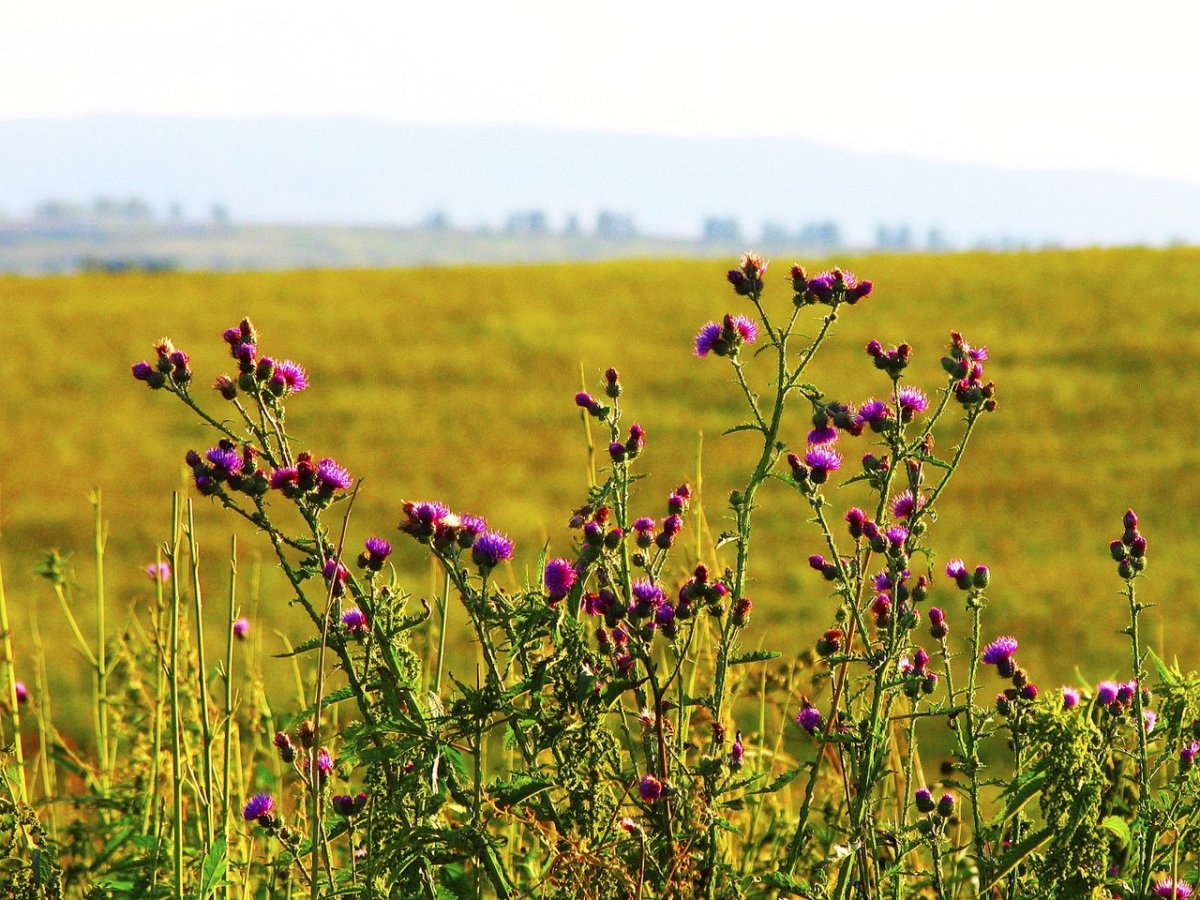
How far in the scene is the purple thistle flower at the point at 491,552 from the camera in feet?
5.43

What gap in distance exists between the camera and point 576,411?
50.9 ft

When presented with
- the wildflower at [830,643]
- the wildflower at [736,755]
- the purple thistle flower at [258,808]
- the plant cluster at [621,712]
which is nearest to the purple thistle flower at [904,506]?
the plant cluster at [621,712]

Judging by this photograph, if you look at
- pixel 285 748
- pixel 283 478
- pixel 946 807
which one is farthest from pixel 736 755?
pixel 283 478

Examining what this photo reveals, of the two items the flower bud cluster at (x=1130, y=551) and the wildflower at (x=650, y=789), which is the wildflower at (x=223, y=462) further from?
the flower bud cluster at (x=1130, y=551)

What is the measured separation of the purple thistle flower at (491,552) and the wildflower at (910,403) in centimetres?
67

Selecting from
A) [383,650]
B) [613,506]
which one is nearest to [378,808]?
[383,650]

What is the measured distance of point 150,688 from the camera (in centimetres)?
342

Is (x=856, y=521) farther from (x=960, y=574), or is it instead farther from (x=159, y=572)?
(x=159, y=572)

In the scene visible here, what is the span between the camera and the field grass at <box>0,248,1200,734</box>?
35.8ft

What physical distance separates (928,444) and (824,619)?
836 centimetres

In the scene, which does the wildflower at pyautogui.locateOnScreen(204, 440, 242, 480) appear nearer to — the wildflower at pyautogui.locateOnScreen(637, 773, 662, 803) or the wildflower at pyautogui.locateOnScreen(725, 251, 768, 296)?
the wildflower at pyautogui.locateOnScreen(637, 773, 662, 803)

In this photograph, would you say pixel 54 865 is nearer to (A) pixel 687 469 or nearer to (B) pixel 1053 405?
(A) pixel 687 469

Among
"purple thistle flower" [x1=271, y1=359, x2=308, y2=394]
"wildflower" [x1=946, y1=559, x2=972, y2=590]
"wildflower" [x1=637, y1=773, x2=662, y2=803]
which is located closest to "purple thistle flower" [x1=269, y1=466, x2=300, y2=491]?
"purple thistle flower" [x1=271, y1=359, x2=308, y2=394]

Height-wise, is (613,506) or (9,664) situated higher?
(613,506)
